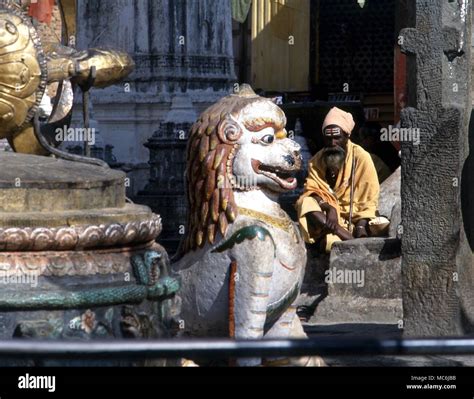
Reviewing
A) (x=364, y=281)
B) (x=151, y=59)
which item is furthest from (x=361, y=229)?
(x=151, y=59)

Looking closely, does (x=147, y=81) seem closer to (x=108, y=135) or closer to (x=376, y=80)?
(x=108, y=135)

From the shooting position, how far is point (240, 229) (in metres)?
6.02

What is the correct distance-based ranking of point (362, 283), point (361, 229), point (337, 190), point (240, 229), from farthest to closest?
point (337, 190) → point (361, 229) → point (362, 283) → point (240, 229)

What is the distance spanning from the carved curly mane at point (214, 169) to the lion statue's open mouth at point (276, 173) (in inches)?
4.3

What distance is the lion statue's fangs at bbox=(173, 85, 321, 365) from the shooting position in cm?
596

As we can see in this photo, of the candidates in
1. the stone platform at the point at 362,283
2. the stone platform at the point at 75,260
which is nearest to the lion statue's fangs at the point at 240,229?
the stone platform at the point at 75,260

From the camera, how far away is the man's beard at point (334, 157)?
34.0ft

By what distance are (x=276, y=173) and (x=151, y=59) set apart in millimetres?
9151

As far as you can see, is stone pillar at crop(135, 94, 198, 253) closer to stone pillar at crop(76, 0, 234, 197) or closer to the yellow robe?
stone pillar at crop(76, 0, 234, 197)

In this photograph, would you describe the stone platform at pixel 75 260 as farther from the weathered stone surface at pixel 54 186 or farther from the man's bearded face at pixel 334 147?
the man's bearded face at pixel 334 147

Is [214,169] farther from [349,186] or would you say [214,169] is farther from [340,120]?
[349,186]

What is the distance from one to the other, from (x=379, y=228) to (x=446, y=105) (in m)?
2.25

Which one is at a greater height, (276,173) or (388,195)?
(276,173)
